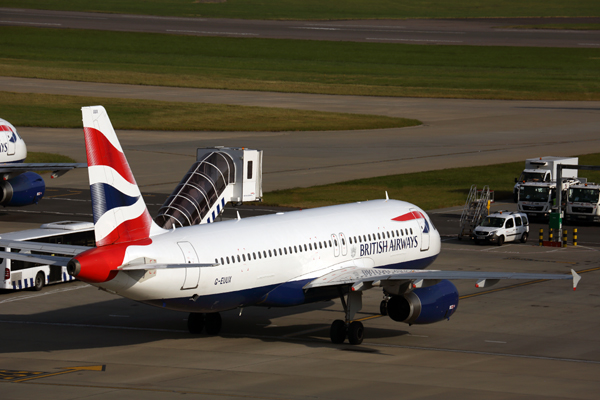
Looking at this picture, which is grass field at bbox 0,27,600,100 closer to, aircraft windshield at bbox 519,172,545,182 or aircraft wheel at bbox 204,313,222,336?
aircraft windshield at bbox 519,172,545,182

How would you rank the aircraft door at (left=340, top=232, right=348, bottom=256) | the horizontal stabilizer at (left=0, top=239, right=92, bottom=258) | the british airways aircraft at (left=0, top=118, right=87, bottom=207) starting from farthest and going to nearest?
the british airways aircraft at (left=0, top=118, right=87, bottom=207)
the aircraft door at (left=340, top=232, right=348, bottom=256)
the horizontal stabilizer at (left=0, top=239, right=92, bottom=258)

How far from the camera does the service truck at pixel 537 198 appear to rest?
244 ft

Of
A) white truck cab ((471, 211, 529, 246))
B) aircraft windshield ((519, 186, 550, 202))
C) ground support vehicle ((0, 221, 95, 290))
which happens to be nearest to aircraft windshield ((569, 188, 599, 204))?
aircraft windshield ((519, 186, 550, 202))

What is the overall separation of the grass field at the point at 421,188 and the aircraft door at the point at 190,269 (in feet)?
133

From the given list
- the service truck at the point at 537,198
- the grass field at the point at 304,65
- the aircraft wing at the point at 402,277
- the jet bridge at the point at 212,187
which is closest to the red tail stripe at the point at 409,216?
the aircraft wing at the point at 402,277

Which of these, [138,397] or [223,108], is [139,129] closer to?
[223,108]

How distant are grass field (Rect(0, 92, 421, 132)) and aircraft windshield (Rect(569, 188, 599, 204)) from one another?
50282mm

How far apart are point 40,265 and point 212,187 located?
10.00 meters

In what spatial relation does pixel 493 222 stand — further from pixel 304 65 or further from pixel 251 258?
pixel 304 65

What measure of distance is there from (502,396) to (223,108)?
334 ft

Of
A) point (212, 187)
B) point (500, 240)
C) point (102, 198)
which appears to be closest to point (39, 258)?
point (102, 198)

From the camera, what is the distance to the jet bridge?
51.0 meters

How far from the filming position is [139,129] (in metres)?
118

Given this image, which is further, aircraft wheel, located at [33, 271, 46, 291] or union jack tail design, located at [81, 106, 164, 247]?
aircraft wheel, located at [33, 271, 46, 291]
